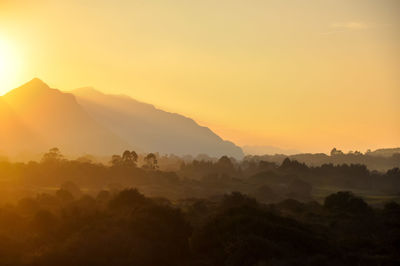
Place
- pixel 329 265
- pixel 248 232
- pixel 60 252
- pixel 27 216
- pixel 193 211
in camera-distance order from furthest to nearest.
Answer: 1. pixel 193 211
2. pixel 27 216
3. pixel 248 232
4. pixel 60 252
5. pixel 329 265

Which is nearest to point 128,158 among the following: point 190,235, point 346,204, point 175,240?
point 346,204

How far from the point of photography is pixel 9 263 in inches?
1315

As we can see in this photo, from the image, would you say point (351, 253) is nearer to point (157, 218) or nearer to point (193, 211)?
point (157, 218)

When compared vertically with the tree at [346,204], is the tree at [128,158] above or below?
above

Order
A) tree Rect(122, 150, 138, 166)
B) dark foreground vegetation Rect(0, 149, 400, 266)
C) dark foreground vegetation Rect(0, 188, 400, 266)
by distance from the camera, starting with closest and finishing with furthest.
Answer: dark foreground vegetation Rect(0, 188, 400, 266) < dark foreground vegetation Rect(0, 149, 400, 266) < tree Rect(122, 150, 138, 166)

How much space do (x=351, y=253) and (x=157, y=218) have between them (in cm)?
1556

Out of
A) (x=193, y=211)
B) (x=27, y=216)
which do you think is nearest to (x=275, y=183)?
(x=193, y=211)

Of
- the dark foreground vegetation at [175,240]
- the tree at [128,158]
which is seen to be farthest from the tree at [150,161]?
the dark foreground vegetation at [175,240]

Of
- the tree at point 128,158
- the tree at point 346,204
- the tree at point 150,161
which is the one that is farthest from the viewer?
the tree at point 150,161

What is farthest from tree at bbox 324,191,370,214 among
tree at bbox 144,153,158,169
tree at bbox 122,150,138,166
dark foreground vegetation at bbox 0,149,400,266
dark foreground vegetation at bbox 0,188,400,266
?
tree at bbox 144,153,158,169

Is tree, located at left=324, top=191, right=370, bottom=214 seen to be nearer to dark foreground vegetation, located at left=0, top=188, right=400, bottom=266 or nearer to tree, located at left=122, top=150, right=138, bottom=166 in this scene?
dark foreground vegetation, located at left=0, top=188, right=400, bottom=266

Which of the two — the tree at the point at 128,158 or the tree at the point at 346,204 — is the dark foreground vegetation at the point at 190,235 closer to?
the tree at the point at 346,204

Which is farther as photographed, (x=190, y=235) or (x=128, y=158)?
(x=128, y=158)

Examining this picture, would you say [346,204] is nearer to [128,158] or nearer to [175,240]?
[175,240]
